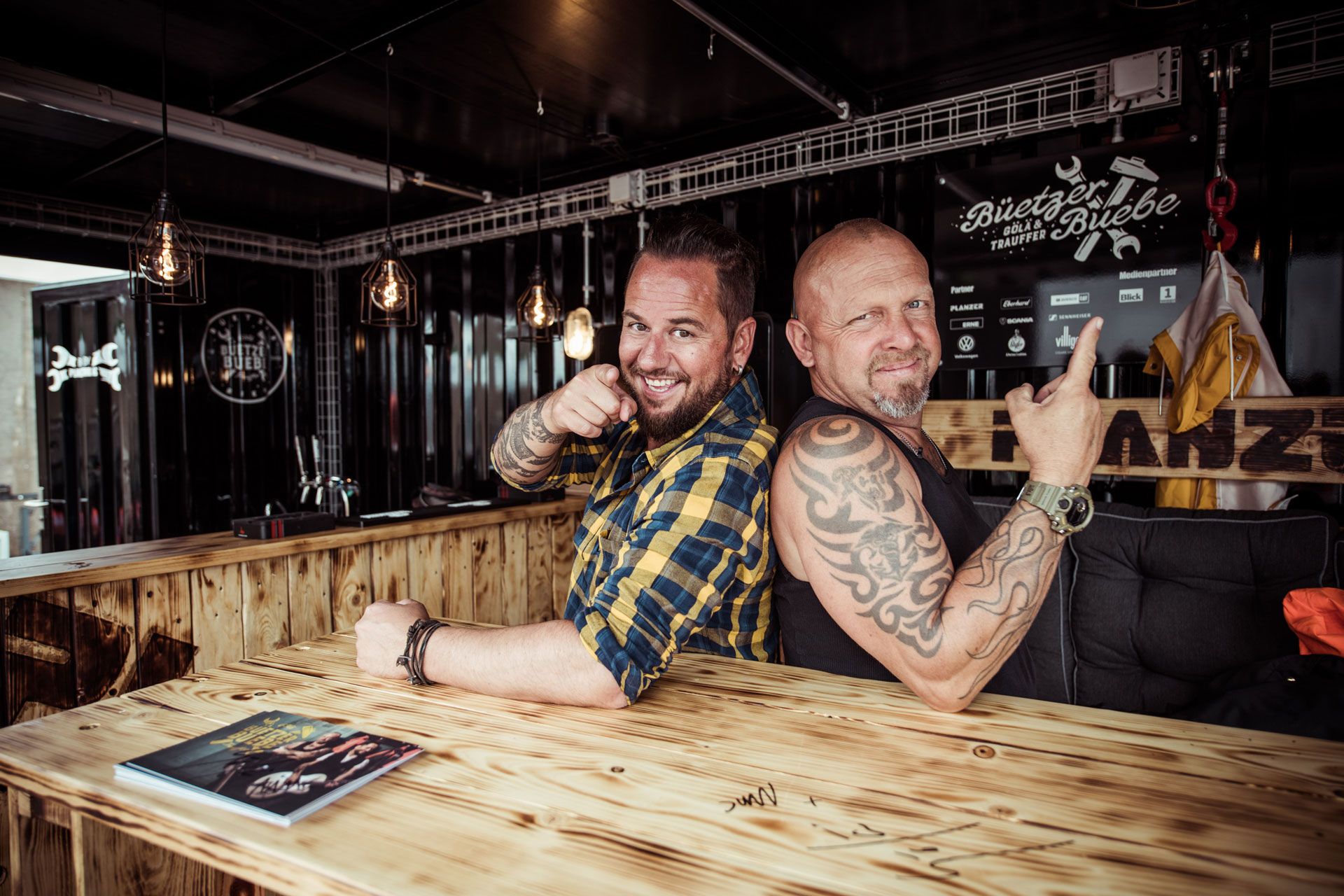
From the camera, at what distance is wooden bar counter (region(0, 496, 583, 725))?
2525mm

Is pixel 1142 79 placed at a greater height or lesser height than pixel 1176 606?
greater

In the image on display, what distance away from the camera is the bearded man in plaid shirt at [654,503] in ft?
3.91

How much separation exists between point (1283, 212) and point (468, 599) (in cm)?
400

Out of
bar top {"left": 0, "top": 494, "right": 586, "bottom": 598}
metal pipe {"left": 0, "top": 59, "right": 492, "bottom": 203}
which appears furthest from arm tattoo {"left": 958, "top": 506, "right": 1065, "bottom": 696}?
metal pipe {"left": 0, "top": 59, "right": 492, "bottom": 203}

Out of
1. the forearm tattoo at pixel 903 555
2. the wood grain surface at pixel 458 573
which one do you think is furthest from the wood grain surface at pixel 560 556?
the forearm tattoo at pixel 903 555

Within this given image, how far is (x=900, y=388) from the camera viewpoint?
5.06ft

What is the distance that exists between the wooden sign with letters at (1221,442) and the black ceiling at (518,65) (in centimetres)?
152

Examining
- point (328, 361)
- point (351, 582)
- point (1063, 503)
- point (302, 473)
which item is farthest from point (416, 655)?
point (328, 361)

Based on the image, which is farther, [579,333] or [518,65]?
[579,333]

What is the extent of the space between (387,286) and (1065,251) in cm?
309

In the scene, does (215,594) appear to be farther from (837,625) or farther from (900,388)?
(900,388)

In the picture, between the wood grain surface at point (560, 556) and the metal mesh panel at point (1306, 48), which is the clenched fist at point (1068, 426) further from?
the wood grain surface at point (560, 556)

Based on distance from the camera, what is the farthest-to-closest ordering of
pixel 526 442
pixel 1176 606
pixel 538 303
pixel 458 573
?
pixel 538 303 < pixel 458 573 < pixel 1176 606 < pixel 526 442

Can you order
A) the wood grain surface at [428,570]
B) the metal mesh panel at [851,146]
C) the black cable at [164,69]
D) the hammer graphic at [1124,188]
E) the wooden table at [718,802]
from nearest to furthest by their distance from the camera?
the wooden table at [718,802], the black cable at [164,69], the hammer graphic at [1124,188], the metal mesh panel at [851,146], the wood grain surface at [428,570]
